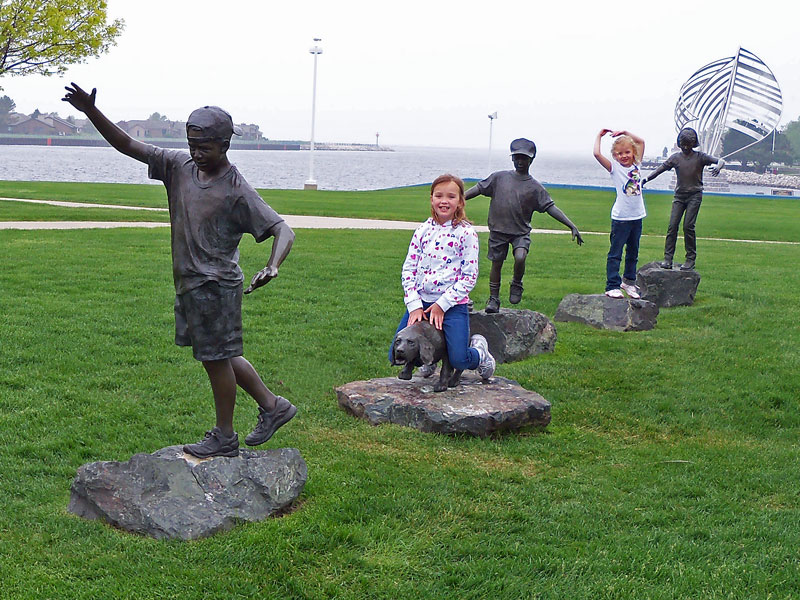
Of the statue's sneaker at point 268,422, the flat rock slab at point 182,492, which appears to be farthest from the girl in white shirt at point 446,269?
the flat rock slab at point 182,492

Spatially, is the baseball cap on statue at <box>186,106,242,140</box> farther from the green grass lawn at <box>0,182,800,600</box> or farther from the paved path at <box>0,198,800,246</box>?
the paved path at <box>0,198,800,246</box>

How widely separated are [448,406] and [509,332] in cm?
241

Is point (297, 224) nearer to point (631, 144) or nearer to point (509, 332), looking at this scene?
point (631, 144)

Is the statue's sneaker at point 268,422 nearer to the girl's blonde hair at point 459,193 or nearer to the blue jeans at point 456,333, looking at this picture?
the blue jeans at point 456,333

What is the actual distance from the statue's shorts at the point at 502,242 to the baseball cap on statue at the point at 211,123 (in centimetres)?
449

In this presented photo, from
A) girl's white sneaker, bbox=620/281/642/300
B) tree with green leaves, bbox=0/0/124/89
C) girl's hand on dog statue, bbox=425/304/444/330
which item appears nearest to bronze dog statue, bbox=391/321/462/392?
girl's hand on dog statue, bbox=425/304/444/330

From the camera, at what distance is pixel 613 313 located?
937 cm

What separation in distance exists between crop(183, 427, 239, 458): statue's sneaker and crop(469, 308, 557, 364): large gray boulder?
153 inches

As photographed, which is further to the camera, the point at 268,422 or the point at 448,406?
the point at 448,406

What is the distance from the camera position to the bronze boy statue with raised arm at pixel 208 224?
12.7 feet

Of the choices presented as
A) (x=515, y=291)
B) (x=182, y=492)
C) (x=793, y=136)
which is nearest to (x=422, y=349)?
(x=182, y=492)

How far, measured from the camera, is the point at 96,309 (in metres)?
8.65

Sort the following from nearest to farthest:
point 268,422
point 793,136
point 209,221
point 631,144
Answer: point 209,221 → point 268,422 → point 631,144 → point 793,136

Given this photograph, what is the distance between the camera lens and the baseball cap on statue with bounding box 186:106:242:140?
12.4 feet
